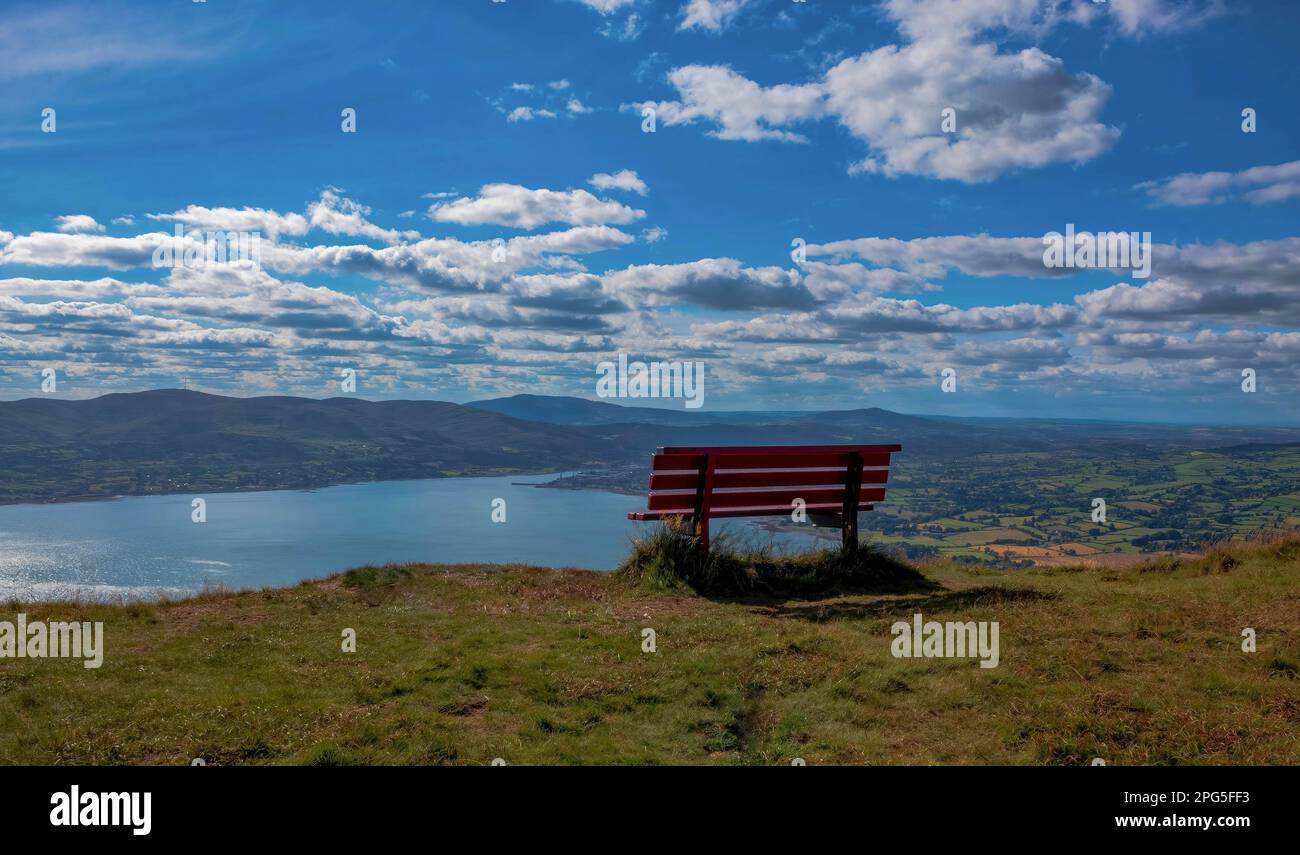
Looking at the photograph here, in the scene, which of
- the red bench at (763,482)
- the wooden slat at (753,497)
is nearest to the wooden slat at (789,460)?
the red bench at (763,482)

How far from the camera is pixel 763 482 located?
12.8 metres

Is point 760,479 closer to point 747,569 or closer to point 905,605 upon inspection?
point 747,569

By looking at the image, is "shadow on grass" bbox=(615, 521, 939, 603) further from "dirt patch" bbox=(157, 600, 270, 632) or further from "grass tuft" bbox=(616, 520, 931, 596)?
"dirt patch" bbox=(157, 600, 270, 632)

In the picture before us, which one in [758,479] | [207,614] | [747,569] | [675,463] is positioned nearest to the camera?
[207,614]

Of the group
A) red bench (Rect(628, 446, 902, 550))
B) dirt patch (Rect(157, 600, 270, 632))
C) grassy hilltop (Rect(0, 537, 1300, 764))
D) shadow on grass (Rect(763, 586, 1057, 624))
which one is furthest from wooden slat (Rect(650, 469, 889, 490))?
dirt patch (Rect(157, 600, 270, 632))

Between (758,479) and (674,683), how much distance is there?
232 inches

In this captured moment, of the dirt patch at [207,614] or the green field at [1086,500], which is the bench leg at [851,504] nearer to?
the dirt patch at [207,614]

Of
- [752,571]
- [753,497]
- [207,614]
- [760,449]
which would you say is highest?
[760,449]


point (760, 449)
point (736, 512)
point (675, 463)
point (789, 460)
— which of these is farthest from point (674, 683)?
point (789, 460)

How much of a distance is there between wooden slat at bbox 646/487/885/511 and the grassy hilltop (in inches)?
70.4

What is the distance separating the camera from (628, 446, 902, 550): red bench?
40.5 feet

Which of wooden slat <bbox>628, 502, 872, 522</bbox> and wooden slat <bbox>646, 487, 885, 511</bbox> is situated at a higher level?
wooden slat <bbox>646, 487, 885, 511</bbox>
